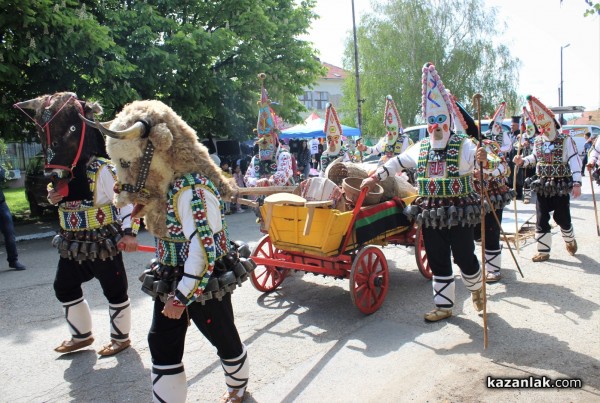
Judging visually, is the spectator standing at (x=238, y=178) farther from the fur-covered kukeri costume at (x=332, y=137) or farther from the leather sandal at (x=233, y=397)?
the leather sandal at (x=233, y=397)

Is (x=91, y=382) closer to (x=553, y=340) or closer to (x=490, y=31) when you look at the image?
(x=553, y=340)

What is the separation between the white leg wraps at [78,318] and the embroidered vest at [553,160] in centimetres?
606

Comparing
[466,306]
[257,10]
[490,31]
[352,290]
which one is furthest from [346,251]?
[490,31]

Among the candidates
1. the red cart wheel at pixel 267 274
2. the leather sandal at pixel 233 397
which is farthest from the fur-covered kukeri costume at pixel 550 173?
the leather sandal at pixel 233 397

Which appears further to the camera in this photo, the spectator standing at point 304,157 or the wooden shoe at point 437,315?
the spectator standing at point 304,157

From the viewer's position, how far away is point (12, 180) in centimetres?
2497

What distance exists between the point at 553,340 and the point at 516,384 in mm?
992

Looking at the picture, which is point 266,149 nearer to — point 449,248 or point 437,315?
point 449,248

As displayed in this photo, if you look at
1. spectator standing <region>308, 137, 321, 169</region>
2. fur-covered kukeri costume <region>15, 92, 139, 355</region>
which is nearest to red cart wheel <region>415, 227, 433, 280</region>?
fur-covered kukeri costume <region>15, 92, 139, 355</region>

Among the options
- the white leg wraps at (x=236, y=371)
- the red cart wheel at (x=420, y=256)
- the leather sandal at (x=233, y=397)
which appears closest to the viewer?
the white leg wraps at (x=236, y=371)

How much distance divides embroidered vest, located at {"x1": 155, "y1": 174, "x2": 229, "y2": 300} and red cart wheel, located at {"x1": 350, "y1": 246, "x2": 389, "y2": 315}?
7.11 feet

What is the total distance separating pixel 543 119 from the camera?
6.81 m

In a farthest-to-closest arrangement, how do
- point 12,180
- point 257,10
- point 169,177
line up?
point 12,180 < point 257,10 < point 169,177

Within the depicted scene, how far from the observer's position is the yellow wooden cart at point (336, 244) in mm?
4918
